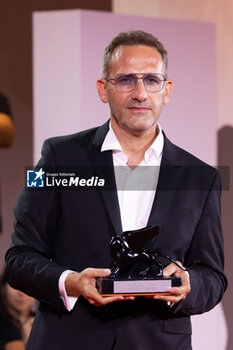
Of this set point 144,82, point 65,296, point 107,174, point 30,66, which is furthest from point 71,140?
point 30,66

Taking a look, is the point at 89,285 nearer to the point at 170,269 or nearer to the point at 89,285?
the point at 89,285

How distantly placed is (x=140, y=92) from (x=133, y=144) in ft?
0.65

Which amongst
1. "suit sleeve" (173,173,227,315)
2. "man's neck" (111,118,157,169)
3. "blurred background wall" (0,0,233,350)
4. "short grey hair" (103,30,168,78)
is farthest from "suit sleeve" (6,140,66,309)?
"blurred background wall" (0,0,233,350)

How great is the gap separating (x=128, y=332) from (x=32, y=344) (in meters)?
0.33

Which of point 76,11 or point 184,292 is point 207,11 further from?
point 184,292

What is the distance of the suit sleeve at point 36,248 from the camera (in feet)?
5.75

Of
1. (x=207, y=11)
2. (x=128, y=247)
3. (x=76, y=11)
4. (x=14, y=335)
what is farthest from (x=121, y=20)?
(x=14, y=335)

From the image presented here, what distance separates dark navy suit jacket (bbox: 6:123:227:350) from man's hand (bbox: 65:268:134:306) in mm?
88

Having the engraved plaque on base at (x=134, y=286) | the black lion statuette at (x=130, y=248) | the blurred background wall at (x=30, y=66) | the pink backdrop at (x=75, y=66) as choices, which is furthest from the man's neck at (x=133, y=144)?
the blurred background wall at (x=30, y=66)

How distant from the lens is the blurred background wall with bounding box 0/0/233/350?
10.3ft

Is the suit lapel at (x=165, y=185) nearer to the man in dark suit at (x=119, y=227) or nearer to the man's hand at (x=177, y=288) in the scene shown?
the man in dark suit at (x=119, y=227)

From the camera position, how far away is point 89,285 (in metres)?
1.63

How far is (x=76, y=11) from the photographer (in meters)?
2.72

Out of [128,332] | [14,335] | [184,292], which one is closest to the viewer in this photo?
[184,292]
